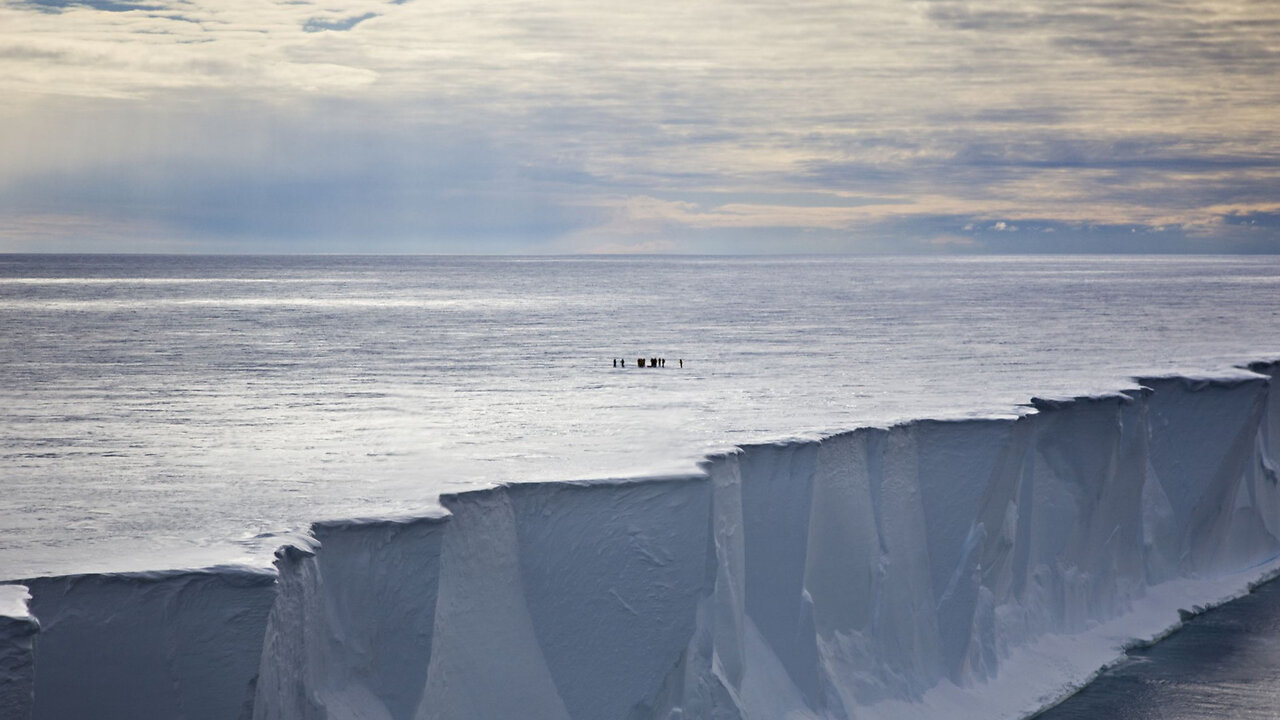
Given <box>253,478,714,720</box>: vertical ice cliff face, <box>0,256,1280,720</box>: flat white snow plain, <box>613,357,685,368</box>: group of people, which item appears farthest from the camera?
<box>613,357,685,368</box>: group of people

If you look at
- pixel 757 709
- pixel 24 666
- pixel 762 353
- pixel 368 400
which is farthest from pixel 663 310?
pixel 24 666

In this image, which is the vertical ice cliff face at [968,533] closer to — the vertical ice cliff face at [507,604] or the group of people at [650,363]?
the vertical ice cliff face at [507,604]

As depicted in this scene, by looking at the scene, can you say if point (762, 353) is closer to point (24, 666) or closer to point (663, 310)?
point (24, 666)

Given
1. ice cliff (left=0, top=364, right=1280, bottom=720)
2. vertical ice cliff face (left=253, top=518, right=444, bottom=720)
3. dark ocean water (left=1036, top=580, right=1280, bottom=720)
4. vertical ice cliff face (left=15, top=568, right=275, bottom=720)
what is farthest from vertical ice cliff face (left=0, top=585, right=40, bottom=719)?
dark ocean water (left=1036, top=580, right=1280, bottom=720)

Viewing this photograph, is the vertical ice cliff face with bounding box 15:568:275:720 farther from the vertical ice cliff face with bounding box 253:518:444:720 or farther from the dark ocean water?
the dark ocean water

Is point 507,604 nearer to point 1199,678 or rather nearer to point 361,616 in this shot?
point 361,616
